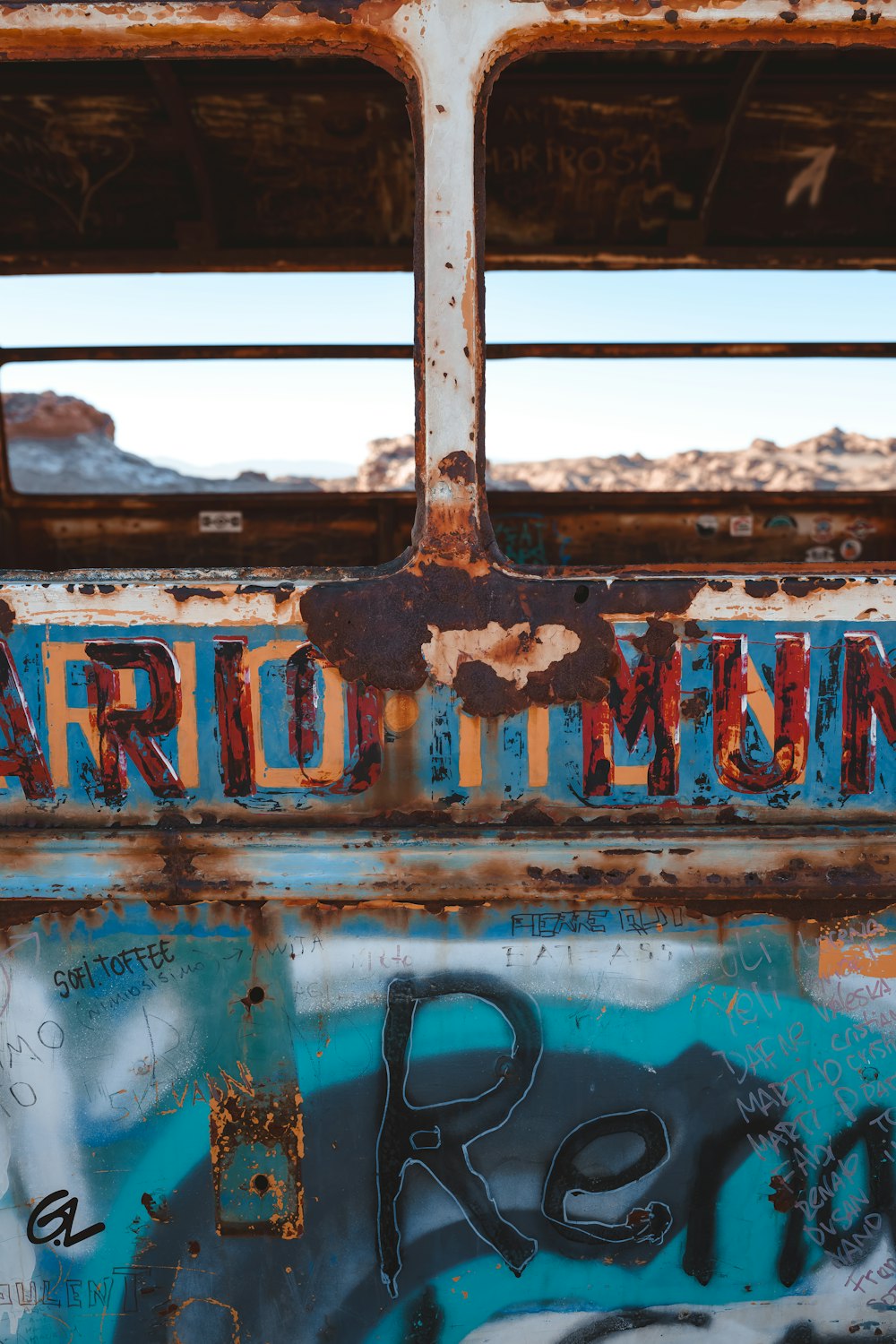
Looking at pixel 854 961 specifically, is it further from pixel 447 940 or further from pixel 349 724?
pixel 349 724

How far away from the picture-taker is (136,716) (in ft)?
3.99

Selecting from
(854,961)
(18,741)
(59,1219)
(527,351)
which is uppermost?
(527,351)

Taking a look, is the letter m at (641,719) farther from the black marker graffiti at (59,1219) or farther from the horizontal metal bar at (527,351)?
the horizontal metal bar at (527,351)

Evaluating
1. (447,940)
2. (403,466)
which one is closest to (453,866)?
(447,940)

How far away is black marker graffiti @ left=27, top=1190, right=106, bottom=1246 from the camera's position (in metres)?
1.27

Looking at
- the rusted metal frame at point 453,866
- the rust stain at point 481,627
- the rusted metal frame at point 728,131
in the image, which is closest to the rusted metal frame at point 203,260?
the rusted metal frame at point 728,131

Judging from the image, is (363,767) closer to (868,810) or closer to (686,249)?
(868,810)

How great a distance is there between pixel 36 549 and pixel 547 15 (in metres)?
2.76

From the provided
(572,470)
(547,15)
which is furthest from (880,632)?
(572,470)

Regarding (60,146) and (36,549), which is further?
(36,549)

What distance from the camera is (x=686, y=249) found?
9.20 feet

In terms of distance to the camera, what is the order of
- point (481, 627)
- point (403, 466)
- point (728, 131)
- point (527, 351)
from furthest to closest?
point (403, 466), point (527, 351), point (728, 131), point (481, 627)

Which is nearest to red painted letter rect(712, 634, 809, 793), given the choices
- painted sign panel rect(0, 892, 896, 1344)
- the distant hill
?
painted sign panel rect(0, 892, 896, 1344)

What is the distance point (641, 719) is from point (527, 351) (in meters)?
1.96
